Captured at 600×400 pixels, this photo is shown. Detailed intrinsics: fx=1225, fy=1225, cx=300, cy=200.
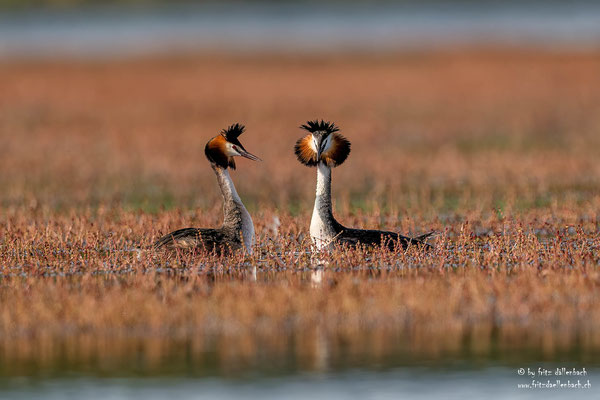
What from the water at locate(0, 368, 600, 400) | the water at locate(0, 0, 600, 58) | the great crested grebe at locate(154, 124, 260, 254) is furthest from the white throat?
the water at locate(0, 0, 600, 58)

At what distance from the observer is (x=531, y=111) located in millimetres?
34250

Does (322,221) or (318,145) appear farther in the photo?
(318,145)

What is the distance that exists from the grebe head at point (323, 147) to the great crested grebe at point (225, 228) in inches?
26.7

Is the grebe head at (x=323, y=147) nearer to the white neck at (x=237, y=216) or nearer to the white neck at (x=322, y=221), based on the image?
the white neck at (x=322, y=221)

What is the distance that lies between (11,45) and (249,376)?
189 ft

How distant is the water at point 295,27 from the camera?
5766 centimetres

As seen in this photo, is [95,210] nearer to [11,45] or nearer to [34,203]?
[34,203]

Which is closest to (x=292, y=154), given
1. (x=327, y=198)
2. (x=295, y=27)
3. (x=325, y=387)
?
(x=327, y=198)

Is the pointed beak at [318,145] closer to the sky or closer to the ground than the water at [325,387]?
closer to the sky

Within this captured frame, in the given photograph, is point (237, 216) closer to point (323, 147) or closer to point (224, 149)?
point (224, 149)

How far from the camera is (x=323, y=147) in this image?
49.5ft

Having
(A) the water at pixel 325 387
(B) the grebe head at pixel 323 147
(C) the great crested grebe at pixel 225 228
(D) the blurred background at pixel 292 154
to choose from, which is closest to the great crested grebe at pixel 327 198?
(B) the grebe head at pixel 323 147

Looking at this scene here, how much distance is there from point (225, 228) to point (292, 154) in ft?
43.9

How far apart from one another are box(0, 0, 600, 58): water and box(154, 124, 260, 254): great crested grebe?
3746 cm
